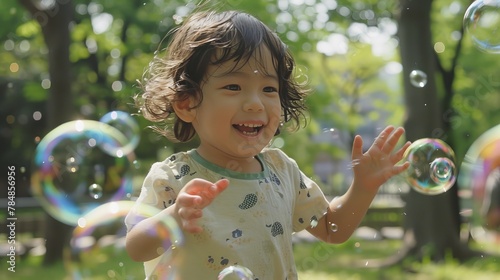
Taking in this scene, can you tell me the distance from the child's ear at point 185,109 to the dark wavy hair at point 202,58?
16 mm

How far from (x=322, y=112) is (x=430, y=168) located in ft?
21.7

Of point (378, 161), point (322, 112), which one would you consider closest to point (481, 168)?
point (378, 161)

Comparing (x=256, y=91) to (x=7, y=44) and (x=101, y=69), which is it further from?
(x=7, y=44)

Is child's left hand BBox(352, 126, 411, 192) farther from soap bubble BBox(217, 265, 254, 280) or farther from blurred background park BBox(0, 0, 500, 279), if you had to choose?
blurred background park BBox(0, 0, 500, 279)

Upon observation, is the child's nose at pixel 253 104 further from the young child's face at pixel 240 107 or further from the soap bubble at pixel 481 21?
the soap bubble at pixel 481 21

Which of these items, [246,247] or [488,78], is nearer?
[246,247]

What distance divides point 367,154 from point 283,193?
31cm

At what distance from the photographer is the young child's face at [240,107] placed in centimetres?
196

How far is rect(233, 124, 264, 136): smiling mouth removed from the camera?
1980 mm

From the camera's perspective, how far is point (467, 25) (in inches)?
135

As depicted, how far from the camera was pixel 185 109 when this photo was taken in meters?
2.14

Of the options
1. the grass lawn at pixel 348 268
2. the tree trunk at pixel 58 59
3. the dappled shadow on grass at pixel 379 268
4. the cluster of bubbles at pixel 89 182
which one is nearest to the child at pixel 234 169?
the cluster of bubbles at pixel 89 182

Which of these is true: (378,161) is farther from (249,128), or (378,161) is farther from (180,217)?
(180,217)

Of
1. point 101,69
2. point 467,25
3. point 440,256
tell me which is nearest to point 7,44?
point 101,69
